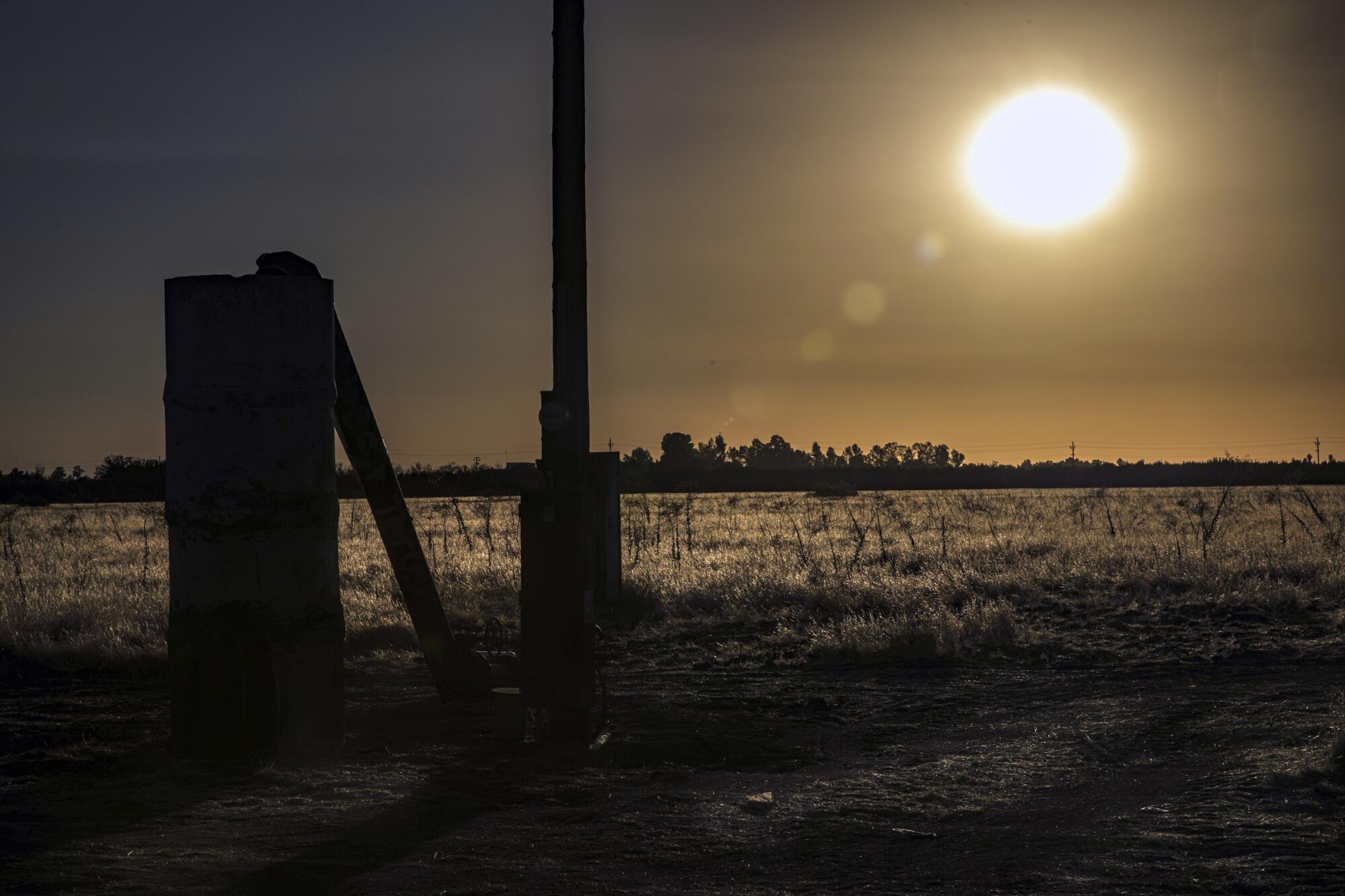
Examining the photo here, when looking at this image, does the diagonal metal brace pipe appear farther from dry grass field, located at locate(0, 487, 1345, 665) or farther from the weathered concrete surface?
dry grass field, located at locate(0, 487, 1345, 665)

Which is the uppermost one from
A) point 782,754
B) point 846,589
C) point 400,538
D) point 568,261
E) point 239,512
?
point 568,261

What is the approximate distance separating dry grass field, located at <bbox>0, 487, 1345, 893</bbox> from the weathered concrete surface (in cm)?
40

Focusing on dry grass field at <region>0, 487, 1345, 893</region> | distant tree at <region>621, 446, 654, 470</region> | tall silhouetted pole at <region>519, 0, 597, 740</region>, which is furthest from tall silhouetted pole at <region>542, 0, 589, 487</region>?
distant tree at <region>621, 446, 654, 470</region>

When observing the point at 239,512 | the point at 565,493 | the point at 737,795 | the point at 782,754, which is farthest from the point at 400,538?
the point at 737,795

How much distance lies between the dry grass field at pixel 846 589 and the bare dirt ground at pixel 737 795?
1.94 metres

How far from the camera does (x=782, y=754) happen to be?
8203 mm

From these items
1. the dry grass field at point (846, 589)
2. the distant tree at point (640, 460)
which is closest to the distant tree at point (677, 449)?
the distant tree at point (640, 460)

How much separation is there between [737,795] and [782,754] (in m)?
1.32

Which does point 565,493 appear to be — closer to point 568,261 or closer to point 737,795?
point 568,261

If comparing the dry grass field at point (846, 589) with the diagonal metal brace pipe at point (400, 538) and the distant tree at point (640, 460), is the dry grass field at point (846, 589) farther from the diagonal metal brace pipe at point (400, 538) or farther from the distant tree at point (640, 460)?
the distant tree at point (640, 460)

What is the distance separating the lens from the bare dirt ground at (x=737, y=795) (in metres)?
5.36

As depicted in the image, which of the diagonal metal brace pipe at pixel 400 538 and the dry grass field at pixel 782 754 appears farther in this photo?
the diagonal metal brace pipe at pixel 400 538

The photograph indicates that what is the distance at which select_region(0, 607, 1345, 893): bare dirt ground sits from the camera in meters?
5.36

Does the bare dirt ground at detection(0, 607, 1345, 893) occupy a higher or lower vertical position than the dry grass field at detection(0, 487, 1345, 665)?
lower
